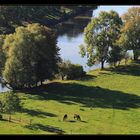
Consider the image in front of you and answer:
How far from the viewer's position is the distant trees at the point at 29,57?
144 ft

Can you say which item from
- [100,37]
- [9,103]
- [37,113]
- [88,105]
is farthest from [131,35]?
[9,103]

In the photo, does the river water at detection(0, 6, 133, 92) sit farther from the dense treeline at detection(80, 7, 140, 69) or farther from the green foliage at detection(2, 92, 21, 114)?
the green foliage at detection(2, 92, 21, 114)

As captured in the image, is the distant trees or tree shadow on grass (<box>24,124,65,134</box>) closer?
tree shadow on grass (<box>24,124,65,134</box>)

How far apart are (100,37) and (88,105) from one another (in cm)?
1695

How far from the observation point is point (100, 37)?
2100 inches

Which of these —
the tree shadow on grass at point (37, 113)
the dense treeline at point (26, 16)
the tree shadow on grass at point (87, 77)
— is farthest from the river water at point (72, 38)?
the tree shadow on grass at point (37, 113)

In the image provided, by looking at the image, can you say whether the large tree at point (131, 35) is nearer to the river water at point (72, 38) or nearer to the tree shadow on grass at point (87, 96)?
the river water at point (72, 38)

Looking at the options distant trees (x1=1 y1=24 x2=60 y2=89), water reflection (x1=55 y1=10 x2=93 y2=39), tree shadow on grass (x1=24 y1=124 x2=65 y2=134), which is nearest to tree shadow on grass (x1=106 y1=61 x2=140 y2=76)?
distant trees (x1=1 y1=24 x2=60 y2=89)

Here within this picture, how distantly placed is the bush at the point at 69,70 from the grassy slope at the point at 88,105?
1.36 metres

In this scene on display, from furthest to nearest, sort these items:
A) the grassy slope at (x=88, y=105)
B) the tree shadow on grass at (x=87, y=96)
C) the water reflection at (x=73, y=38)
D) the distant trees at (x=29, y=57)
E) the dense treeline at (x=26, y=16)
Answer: the dense treeline at (x=26, y=16) → the water reflection at (x=73, y=38) → the distant trees at (x=29, y=57) → the tree shadow on grass at (x=87, y=96) → the grassy slope at (x=88, y=105)

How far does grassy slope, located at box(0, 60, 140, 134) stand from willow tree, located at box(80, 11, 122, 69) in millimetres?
2189

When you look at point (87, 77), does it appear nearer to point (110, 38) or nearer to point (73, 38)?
point (110, 38)

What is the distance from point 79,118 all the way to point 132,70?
20357 millimetres

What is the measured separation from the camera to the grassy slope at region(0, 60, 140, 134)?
3046cm
